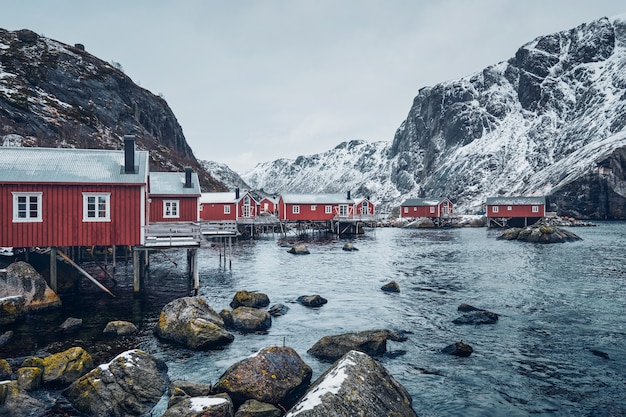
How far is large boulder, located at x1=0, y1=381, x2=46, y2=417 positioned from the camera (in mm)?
11539

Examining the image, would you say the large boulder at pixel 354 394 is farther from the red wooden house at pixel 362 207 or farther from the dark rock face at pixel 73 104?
the red wooden house at pixel 362 207

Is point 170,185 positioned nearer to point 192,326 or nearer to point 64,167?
point 64,167

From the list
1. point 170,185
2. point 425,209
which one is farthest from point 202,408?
point 425,209

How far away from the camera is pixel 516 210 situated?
9800 centimetres

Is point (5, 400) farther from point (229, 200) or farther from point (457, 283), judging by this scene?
point (229, 200)

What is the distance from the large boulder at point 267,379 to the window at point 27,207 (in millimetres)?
17300

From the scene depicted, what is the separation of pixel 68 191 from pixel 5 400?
49.2ft

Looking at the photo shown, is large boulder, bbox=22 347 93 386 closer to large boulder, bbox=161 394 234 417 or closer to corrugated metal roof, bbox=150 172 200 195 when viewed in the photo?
large boulder, bbox=161 394 234 417

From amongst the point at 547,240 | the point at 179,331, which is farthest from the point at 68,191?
the point at 547,240

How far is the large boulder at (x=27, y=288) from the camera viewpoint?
21016 millimetres

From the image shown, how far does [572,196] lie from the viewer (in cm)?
10694

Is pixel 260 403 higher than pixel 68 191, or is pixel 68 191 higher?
pixel 68 191

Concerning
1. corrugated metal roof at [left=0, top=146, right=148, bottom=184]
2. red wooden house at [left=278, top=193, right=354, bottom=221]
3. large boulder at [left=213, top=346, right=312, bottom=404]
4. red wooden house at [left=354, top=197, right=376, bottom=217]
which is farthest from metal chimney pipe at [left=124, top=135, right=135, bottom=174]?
red wooden house at [left=354, top=197, right=376, bottom=217]

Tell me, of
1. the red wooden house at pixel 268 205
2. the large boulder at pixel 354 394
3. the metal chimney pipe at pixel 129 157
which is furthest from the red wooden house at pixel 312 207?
the large boulder at pixel 354 394
